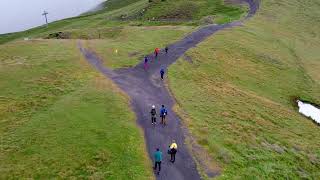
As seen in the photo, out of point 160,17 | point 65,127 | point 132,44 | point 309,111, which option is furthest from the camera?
point 160,17

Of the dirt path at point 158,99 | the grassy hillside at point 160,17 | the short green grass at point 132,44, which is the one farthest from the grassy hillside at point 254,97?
the grassy hillside at point 160,17

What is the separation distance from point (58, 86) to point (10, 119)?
11.6m

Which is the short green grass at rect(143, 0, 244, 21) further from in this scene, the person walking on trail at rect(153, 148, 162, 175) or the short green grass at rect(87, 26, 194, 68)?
the person walking on trail at rect(153, 148, 162, 175)

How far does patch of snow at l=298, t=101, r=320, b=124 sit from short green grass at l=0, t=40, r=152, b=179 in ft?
96.1

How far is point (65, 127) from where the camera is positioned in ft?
151

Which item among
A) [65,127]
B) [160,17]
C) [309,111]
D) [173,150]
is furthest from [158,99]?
[160,17]

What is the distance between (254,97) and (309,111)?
972 cm

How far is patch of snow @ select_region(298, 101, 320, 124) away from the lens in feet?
212

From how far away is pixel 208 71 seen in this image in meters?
71.6

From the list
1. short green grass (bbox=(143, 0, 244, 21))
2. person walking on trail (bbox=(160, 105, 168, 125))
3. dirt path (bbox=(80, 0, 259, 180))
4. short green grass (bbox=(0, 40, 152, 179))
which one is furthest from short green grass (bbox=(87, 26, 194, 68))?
short green grass (bbox=(143, 0, 244, 21))

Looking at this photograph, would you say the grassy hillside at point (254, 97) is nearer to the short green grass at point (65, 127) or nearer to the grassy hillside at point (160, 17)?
the short green grass at point (65, 127)

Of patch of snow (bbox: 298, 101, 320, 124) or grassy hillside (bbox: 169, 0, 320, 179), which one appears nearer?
grassy hillside (bbox: 169, 0, 320, 179)

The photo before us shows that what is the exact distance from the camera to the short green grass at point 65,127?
3903 cm

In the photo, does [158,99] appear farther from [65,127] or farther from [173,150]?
[173,150]
